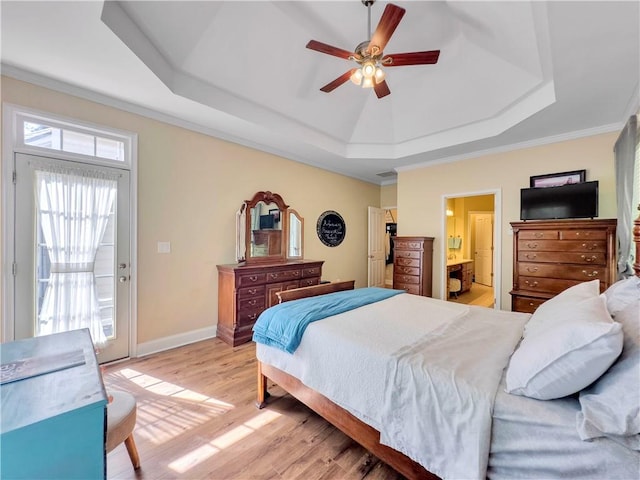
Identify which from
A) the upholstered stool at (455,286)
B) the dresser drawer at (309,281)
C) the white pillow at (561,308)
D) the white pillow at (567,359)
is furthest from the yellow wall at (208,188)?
the white pillow at (567,359)

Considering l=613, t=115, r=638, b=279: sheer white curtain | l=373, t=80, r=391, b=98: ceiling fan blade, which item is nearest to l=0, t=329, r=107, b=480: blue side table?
l=373, t=80, r=391, b=98: ceiling fan blade

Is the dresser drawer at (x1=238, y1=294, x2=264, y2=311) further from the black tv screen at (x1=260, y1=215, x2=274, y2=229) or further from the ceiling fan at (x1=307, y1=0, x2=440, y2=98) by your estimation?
the ceiling fan at (x1=307, y1=0, x2=440, y2=98)

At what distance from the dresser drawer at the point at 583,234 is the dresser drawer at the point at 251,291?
12.7ft

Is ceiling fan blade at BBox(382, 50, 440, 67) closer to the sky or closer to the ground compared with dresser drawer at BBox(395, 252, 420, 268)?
closer to the sky

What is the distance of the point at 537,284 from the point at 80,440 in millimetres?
4431

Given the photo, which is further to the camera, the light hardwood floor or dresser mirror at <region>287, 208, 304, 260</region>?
dresser mirror at <region>287, 208, 304, 260</region>

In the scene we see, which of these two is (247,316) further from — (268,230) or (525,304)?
(525,304)

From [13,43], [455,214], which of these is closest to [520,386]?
[13,43]

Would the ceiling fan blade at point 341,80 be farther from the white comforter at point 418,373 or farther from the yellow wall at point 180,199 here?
the white comforter at point 418,373

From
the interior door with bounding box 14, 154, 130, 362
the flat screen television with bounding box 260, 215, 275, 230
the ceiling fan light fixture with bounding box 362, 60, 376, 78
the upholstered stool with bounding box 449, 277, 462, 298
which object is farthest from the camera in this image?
the upholstered stool with bounding box 449, 277, 462, 298

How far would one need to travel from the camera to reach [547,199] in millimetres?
3686

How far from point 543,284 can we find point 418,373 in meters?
3.20

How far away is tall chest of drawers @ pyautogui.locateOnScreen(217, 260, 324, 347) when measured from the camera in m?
3.48

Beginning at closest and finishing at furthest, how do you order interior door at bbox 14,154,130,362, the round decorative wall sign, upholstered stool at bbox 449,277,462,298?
interior door at bbox 14,154,130,362 < the round decorative wall sign < upholstered stool at bbox 449,277,462,298
